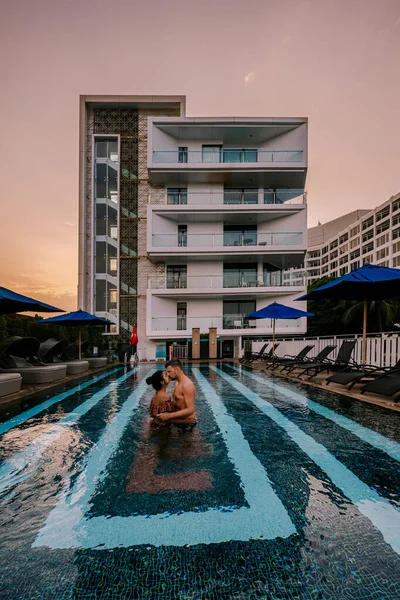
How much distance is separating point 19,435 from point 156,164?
2115cm

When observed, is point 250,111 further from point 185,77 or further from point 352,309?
point 352,309

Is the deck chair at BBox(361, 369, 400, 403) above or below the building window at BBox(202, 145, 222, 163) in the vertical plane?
below

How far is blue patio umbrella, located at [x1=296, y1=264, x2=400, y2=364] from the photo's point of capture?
272 inches

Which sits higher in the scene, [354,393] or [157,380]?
[157,380]

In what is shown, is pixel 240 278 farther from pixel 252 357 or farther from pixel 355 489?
pixel 355 489

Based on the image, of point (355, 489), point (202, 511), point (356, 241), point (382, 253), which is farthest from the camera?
point (356, 241)

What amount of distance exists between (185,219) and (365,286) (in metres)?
17.5

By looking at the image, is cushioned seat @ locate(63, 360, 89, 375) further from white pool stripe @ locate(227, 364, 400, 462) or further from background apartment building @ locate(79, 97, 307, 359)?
background apartment building @ locate(79, 97, 307, 359)

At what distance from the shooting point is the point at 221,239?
21.9 meters

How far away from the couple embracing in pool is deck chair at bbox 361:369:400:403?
4.13m

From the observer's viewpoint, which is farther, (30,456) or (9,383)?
(9,383)

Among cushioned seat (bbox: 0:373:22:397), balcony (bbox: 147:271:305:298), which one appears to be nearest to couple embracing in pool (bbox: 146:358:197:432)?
cushioned seat (bbox: 0:373:22:397)

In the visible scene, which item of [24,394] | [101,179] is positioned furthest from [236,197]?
[24,394]

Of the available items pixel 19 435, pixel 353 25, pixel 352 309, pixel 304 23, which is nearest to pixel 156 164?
pixel 304 23
